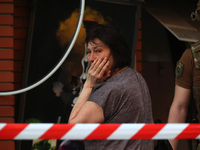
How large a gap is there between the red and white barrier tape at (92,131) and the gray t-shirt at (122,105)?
0.86 ft

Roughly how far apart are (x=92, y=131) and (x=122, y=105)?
0.36 meters

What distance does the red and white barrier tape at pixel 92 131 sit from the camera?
1.87 metres

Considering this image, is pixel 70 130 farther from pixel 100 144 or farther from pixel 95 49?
pixel 95 49

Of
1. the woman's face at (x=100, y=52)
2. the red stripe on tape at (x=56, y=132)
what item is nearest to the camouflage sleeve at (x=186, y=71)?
the woman's face at (x=100, y=52)

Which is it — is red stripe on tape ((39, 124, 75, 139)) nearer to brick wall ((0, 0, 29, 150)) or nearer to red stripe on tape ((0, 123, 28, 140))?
red stripe on tape ((0, 123, 28, 140))

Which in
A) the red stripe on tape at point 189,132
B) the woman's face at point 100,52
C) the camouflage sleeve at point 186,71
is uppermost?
the woman's face at point 100,52

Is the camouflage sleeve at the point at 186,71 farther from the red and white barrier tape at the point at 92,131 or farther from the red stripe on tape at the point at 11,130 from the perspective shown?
the red stripe on tape at the point at 11,130

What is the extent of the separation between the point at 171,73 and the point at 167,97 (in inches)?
12.9

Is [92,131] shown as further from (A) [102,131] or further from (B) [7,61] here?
(B) [7,61]

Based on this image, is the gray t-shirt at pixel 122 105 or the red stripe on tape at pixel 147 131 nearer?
the red stripe on tape at pixel 147 131

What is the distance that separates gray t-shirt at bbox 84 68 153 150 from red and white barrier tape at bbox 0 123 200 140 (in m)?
0.26

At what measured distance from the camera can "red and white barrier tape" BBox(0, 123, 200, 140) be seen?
1.87 meters

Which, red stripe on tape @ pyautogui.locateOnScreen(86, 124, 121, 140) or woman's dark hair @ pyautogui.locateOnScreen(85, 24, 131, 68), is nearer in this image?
red stripe on tape @ pyautogui.locateOnScreen(86, 124, 121, 140)

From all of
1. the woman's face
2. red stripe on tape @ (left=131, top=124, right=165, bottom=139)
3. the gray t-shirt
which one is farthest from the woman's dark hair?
red stripe on tape @ (left=131, top=124, right=165, bottom=139)
